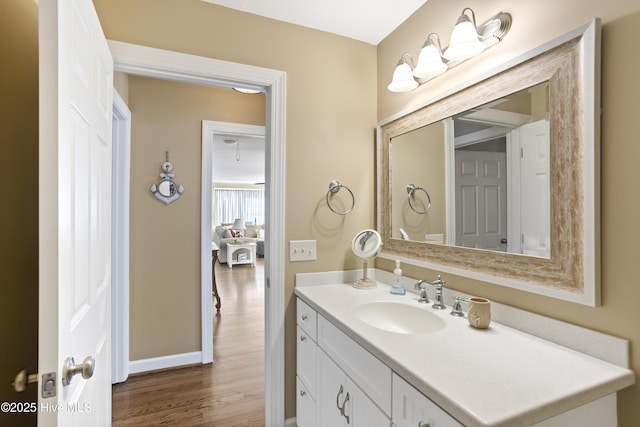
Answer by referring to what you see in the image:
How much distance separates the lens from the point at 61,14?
715 millimetres

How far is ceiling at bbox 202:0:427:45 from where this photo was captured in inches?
63.1

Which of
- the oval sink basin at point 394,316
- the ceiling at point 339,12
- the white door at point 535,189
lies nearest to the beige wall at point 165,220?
the ceiling at point 339,12

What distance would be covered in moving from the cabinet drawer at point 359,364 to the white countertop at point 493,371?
0.04 metres

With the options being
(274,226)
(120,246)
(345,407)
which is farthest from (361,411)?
(120,246)

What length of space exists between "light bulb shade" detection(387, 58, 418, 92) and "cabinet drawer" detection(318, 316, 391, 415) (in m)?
1.24

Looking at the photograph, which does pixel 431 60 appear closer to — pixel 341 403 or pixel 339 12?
pixel 339 12

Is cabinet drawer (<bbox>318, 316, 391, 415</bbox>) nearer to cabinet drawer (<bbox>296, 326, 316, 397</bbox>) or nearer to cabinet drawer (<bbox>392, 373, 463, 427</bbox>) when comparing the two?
cabinet drawer (<bbox>392, 373, 463, 427</bbox>)

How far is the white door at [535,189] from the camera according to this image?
3.46 feet

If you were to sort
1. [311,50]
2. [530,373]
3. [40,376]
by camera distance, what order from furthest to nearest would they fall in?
[311,50] < [530,373] < [40,376]

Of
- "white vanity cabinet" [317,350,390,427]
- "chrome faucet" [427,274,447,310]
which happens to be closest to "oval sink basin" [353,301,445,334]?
"chrome faucet" [427,274,447,310]

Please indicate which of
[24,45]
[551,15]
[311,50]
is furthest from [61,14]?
[551,15]

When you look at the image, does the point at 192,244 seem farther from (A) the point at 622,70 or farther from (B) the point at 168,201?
(A) the point at 622,70

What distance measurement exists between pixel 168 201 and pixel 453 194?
85.6 inches

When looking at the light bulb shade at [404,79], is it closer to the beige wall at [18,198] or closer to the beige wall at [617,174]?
the beige wall at [617,174]
